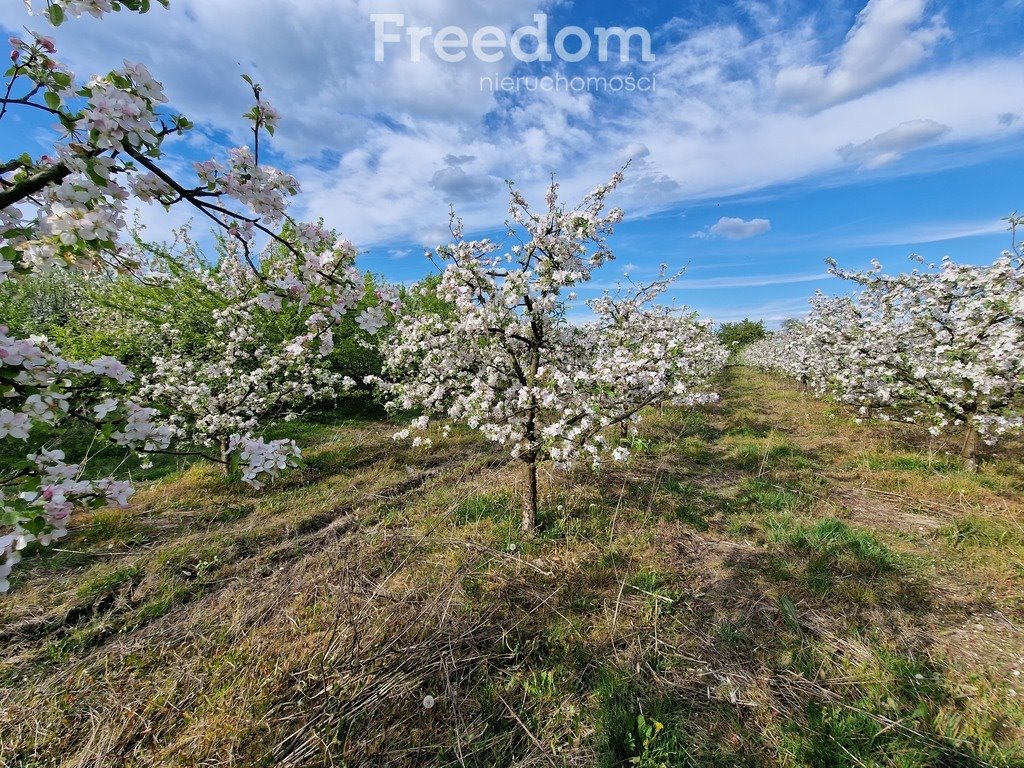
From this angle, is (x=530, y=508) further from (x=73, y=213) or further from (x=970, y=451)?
(x=970, y=451)

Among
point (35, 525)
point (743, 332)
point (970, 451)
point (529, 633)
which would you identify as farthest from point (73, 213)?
point (743, 332)

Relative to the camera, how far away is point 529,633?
14.1 feet

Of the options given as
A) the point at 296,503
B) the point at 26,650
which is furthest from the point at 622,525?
the point at 26,650

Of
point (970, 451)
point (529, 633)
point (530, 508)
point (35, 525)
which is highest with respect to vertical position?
point (35, 525)

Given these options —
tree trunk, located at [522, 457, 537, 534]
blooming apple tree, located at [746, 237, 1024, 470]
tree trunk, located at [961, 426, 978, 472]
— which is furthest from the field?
blooming apple tree, located at [746, 237, 1024, 470]

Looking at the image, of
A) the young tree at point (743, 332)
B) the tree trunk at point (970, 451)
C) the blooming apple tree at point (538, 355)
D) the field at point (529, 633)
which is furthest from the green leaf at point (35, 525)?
the young tree at point (743, 332)

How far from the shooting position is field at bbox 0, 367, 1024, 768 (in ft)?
10.5

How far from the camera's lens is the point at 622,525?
673 centimetres

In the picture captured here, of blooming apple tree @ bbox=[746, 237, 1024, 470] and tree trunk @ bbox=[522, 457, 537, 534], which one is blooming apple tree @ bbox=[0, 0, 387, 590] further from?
blooming apple tree @ bbox=[746, 237, 1024, 470]

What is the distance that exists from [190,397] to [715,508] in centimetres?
1075

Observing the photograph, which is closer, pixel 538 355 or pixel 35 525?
pixel 35 525

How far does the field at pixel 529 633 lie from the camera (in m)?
3.21

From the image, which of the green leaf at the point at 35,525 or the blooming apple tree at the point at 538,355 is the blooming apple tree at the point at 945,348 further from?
the green leaf at the point at 35,525

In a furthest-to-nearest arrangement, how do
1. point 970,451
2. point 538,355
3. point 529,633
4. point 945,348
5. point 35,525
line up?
point 970,451 → point 945,348 → point 538,355 → point 529,633 → point 35,525
